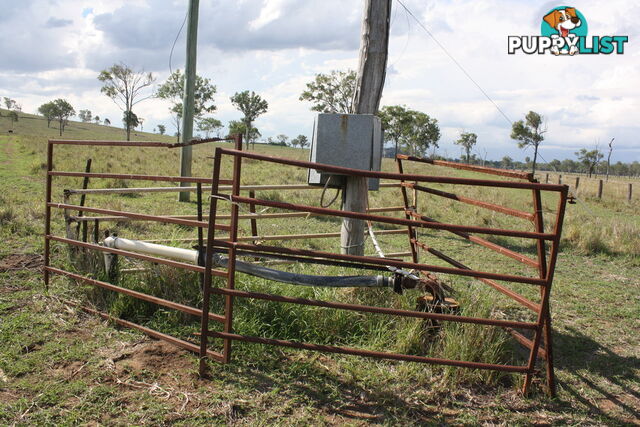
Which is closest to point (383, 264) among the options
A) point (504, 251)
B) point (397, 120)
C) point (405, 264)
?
point (405, 264)

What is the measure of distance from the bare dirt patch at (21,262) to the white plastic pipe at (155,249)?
152 centimetres

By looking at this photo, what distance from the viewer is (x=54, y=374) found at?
11.4 feet

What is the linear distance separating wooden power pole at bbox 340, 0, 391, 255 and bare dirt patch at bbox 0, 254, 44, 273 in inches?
145

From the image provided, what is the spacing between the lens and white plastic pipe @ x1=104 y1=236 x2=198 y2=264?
4305 mm

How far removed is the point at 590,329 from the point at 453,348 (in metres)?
2.10

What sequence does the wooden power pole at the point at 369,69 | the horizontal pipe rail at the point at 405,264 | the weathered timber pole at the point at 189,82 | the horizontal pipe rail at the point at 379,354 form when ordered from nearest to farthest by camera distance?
the horizontal pipe rail at the point at 405,264, the horizontal pipe rail at the point at 379,354, the wooden power pole at the point at 369,69, the weathered timber pole at the point at 189,82

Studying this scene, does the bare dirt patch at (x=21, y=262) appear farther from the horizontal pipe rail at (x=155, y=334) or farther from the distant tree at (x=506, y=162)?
the distant tree at (x=506, y=162)

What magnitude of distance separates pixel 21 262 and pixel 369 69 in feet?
15.0

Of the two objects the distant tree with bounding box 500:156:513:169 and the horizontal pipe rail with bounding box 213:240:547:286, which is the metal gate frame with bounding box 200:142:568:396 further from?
the distant tree with bounding box 500:156:513:169

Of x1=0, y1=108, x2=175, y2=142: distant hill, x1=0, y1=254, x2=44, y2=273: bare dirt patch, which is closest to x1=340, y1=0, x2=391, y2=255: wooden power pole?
x1=0, y1=254, x2=44, y2=273: bare dirt patch

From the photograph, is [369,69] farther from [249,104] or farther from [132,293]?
[249,104]

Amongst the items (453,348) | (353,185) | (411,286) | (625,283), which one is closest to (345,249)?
(353,185)

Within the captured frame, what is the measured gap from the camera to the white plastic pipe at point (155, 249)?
4305mm

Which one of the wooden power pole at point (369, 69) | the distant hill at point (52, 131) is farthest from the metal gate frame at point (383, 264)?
the distant hill at point (52, 131)
